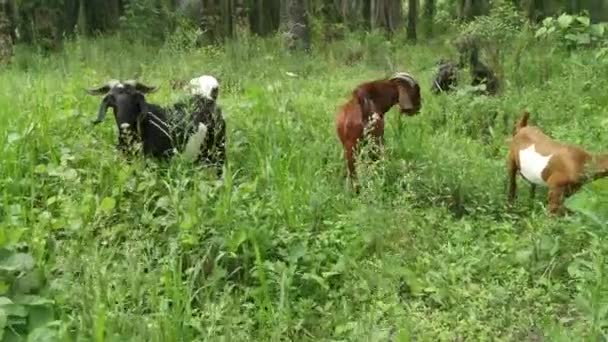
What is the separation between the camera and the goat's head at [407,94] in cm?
610

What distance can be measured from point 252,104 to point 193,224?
106 inches

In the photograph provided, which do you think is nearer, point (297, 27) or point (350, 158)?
point (350, 158)

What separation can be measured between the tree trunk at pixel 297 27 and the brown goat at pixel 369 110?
7047 millimetres

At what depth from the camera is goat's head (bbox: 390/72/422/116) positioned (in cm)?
610

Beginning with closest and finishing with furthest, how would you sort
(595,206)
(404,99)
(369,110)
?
1. (595,206)
2. (369,110)
3. (404,99)

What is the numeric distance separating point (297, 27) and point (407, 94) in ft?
23.8

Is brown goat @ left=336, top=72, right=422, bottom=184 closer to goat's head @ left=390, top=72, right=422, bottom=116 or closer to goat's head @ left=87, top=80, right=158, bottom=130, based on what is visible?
goat's head @ left=390, top=72, right=422, bottom=116

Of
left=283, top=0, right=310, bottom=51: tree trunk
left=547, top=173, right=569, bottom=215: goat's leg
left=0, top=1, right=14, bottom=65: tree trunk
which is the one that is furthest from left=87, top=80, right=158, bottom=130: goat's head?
left=283, top=0, right=310, bottom=51: tree trunk

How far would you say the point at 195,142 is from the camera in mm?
5594

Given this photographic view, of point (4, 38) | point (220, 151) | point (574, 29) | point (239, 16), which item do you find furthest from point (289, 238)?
point (239, 16)

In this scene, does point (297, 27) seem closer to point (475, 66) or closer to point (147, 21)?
point (147, 21)

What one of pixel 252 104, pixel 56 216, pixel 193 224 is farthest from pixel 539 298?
pixel 252 104

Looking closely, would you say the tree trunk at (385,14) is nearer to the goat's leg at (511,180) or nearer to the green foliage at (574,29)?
the green foliage at (574,29)

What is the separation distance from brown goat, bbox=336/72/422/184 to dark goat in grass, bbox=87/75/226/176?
838 millimetres
